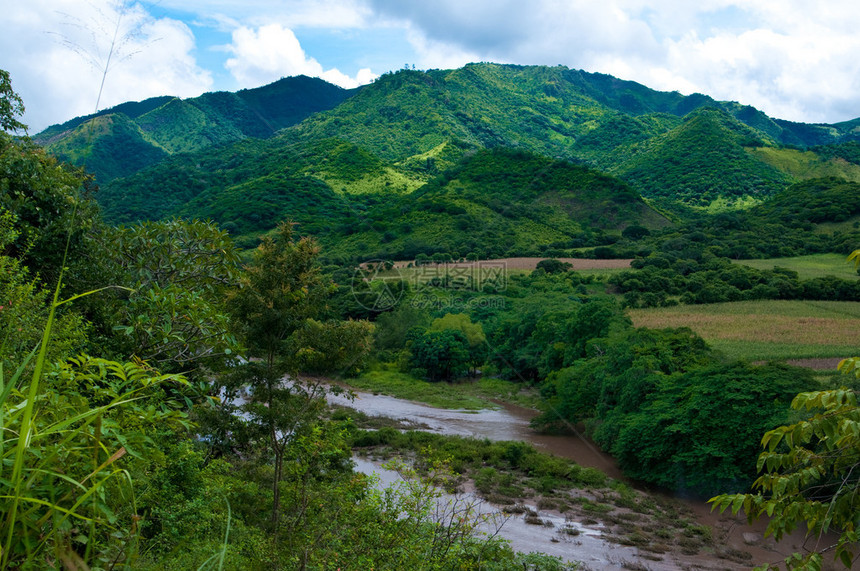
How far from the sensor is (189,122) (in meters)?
117

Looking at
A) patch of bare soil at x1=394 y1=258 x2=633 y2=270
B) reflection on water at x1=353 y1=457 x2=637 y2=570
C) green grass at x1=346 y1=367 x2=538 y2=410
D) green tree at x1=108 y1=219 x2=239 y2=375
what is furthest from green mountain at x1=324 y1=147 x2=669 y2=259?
green tree at x1=108 y1=219 x2=239 y2=375

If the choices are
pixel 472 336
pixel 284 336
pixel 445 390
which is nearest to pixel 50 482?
pixel 284 336

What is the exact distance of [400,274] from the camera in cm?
4975

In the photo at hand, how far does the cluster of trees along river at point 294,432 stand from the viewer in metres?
1.97

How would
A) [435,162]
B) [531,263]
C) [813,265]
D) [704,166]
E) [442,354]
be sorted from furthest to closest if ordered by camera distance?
1. [435,162]
2. [704,166]
3. [531,263]
4. [813,265]
5. [442,354]

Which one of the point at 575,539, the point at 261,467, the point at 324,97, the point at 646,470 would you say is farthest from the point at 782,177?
the point at 324,97

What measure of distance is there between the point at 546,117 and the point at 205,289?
135195 millimetres

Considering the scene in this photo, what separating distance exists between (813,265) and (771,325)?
1905 centimetres

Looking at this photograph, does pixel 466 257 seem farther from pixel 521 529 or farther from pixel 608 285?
pixel 521 529

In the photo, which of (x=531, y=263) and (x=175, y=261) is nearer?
(x=175, y=261)

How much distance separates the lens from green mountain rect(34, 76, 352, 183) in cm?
8714

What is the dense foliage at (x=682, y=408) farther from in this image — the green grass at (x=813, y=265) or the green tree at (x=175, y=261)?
the green grass at (x=813, y=265)

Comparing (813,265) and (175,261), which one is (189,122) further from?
(175,261)

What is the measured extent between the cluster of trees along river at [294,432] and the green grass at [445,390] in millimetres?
2155
